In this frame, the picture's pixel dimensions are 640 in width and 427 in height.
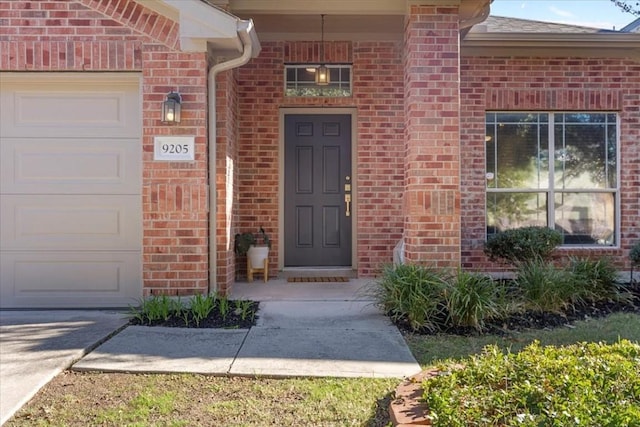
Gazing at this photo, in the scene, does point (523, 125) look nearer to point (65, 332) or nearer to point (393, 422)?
point (393, 422)

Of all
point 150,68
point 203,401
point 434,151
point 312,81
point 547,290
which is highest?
point 312,81

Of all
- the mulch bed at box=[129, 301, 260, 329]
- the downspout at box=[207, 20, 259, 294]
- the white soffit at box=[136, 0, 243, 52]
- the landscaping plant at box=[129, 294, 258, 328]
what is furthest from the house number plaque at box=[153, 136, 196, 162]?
the mulch bed at box=[129, 301, 260, 329]

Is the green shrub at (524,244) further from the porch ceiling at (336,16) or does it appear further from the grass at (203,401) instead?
the grass at (203,401)

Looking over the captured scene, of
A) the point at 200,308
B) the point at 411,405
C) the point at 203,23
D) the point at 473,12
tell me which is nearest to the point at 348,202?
the point at 473,12

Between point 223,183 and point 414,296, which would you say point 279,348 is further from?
point 223,183

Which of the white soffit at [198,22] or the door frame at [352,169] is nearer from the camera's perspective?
the white soffit at [198,22]

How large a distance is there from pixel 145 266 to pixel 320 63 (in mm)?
3643

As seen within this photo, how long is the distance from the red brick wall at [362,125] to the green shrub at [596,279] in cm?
235

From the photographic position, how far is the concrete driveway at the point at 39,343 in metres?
3.23

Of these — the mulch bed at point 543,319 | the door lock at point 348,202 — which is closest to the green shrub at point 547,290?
the mulch bed at point 543,319

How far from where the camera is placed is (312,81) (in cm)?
727

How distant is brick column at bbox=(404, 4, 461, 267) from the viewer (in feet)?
18.1

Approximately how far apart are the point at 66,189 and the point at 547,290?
514 centimetres

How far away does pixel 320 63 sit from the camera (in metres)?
7.13
